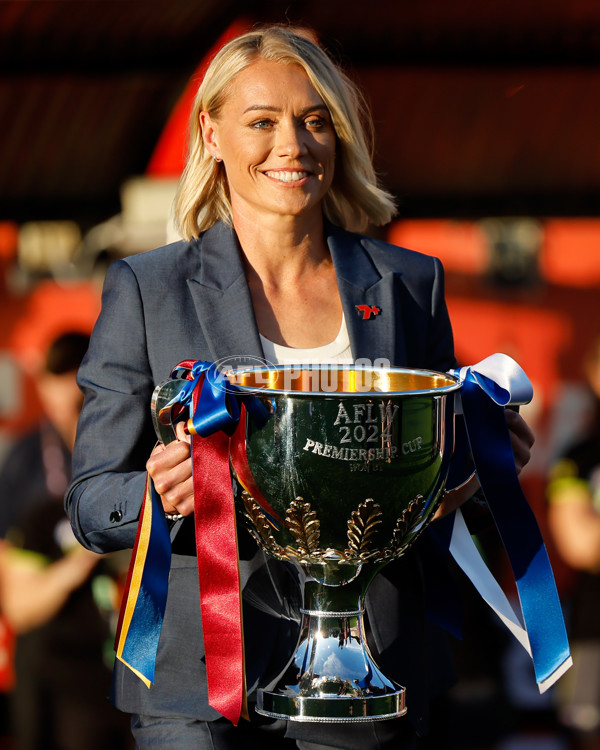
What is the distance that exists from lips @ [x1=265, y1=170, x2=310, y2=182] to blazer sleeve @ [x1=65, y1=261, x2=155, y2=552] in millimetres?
233

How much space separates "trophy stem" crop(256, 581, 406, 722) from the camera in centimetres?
135

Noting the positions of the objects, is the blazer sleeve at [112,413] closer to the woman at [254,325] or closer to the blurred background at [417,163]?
the woman at [254,325]

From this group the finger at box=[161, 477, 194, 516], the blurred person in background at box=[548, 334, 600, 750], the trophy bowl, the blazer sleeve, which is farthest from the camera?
the blurred person in background at box=[548, 334, 600, 750]

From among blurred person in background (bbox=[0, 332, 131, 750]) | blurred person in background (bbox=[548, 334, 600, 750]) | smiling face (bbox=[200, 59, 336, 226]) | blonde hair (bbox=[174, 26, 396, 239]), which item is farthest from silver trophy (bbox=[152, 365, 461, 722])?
blurred person in background (bbox=[548, 334, 600, 750])

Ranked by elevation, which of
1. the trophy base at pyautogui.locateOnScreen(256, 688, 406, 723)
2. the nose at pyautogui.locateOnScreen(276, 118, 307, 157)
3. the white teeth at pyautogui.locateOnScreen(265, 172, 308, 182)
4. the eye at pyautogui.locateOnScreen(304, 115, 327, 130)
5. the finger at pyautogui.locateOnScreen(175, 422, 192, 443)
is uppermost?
the eye at pyautogui.locateOnScreen(304, 115, 327, 130)

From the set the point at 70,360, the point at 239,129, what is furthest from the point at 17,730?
the point at 239,129

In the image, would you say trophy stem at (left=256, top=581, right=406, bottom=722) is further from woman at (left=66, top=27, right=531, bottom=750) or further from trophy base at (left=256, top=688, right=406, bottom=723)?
woman at (left=66, top=27, right=531, bottom=750)

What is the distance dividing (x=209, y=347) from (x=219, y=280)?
111 millimetres

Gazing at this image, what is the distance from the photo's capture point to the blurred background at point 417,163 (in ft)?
11.9

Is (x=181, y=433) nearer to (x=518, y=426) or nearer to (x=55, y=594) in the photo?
(x=518, y=426)

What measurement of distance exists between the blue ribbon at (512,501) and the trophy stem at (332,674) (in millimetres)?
191

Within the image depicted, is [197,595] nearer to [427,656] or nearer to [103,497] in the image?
[103,497]

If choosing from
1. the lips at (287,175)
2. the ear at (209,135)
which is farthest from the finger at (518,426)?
the ear at (209,135)

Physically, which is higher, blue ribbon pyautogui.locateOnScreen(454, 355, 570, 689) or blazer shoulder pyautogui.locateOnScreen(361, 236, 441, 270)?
blazer shoulder pyautogui.locateOnScreen(361, 236, 441, 270)
